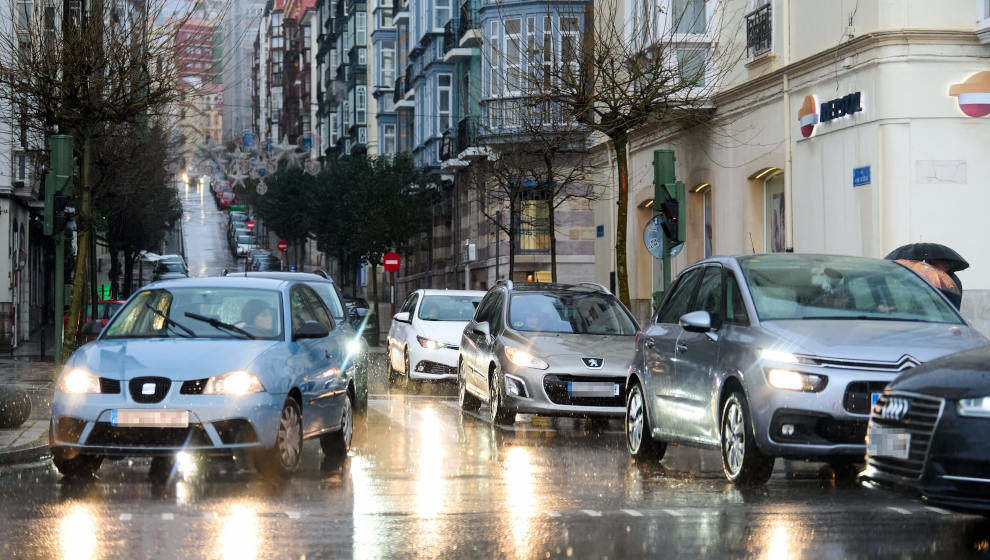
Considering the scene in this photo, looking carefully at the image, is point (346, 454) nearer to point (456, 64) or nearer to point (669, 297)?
point (669, 297)

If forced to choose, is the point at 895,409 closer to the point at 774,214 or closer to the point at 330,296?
the point at 330,296

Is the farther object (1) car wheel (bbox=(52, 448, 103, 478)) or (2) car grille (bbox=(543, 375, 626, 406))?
(2) car grille (bbox=(543, 375, 626, 406))

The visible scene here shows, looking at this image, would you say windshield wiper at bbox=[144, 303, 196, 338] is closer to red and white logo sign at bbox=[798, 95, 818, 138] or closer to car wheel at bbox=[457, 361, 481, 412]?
car wheel at bbox=[457, 361, 481, 412]

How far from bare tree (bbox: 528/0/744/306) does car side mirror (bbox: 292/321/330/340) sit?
12.3 meters

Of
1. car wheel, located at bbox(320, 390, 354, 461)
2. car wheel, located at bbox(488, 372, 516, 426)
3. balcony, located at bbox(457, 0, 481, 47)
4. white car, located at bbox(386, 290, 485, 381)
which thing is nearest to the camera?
car wheel, located at bbox(320, 390, 354, 461)

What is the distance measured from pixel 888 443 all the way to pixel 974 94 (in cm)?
1447

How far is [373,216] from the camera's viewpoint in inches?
2057

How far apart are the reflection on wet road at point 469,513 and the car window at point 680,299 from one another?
1.22 m

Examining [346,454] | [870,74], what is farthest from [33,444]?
[870,74]

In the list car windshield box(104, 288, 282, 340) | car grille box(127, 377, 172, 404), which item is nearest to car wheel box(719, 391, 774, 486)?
car windshield box(104, 288, 282, 340)

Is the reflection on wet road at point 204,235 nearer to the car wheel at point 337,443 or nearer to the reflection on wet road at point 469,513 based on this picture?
the car wheel at point 337,443

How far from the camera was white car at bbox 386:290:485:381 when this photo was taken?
22.5 m

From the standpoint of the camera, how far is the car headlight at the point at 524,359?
15.3 m

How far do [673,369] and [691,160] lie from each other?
18442mm
